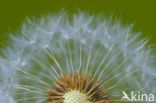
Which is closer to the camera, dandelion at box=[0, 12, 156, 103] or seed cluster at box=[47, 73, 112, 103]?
seed cluster at box=[47, 73, 112, 103]

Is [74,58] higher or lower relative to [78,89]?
higher

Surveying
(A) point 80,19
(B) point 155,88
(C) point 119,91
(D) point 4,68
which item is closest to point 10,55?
(D) point 4,68

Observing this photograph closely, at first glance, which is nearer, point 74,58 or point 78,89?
point 78,89

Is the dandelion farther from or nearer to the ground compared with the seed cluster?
farther from the ground

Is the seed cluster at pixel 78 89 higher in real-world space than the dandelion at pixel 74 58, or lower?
lower

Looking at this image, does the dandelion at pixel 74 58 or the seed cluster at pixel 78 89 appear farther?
the dandelion at pixel 74 58

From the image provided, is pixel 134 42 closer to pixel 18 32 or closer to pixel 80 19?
pixel 80 19
